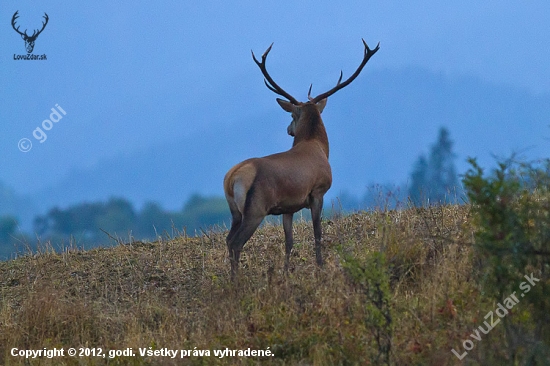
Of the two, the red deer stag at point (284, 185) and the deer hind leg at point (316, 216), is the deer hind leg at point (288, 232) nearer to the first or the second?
A: the red deer stag at point (284, 185)

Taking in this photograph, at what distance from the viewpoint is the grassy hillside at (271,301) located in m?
6.45

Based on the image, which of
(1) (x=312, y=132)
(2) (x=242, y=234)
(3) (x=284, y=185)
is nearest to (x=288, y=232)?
(3) (x=284, y=185)

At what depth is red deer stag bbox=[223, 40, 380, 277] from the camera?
340 inches

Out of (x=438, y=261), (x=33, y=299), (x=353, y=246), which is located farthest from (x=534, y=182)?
(x=33, y=299)

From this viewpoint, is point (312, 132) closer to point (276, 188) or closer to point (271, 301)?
point (276, 188)

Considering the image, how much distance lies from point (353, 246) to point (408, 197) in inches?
69.8

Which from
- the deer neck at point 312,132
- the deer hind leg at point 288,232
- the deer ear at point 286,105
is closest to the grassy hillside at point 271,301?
the deer hind leg at point 288,232

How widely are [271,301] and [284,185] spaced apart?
1.84 metres

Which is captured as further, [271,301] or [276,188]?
[276,188]

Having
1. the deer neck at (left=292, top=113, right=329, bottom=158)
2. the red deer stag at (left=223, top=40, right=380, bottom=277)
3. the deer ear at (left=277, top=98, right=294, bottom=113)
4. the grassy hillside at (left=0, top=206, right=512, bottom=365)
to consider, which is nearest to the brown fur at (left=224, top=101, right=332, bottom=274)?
the red deer stag at (left=223, top=40, right=380, bottom=277)

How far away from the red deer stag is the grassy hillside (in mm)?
400

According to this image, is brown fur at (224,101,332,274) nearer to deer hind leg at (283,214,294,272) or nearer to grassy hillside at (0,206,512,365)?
deer hind leg at (283,214,294,272)

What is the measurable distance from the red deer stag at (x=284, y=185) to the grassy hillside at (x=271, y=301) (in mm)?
400

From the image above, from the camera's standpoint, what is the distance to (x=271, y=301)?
7363mm
